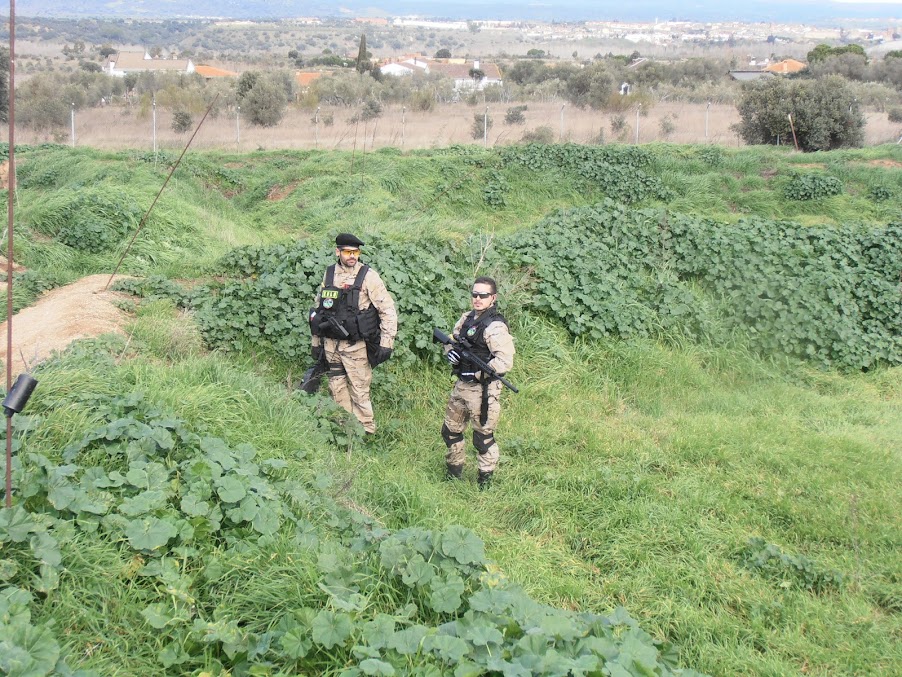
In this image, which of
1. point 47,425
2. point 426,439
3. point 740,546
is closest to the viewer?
point 47,425

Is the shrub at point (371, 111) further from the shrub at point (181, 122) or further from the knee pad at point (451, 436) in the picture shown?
the knee pad at point (451, 436)

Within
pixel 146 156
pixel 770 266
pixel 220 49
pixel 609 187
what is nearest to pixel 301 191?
pixel 146 156

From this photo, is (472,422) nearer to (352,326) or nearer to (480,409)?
(480,409)

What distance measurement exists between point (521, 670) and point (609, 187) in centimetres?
1343

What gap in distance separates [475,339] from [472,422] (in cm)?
73

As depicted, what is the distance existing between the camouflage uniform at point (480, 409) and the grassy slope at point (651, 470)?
240 millimetres

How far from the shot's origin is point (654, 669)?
10.2ft

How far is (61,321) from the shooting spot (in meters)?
6.87

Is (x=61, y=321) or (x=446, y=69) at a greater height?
(x=446, y=69)

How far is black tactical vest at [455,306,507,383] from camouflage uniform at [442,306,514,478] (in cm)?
2

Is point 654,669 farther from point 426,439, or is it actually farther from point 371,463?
point 426,439

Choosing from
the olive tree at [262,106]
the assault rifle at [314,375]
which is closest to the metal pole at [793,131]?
the olive tree at [262,106]

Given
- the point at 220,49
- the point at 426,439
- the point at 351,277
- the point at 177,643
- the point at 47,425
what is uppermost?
the point at 220,49

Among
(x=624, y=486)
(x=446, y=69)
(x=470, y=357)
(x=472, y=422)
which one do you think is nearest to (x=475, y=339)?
(x=470, y=357)
